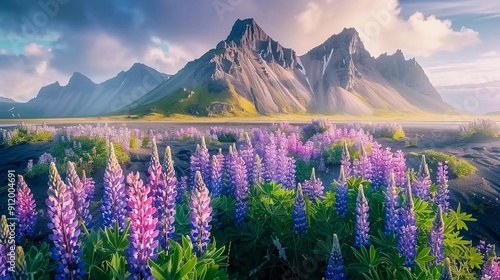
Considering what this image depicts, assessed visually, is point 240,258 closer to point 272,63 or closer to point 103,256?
point 103,256

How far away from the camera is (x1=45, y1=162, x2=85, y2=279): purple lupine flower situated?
7.86ft

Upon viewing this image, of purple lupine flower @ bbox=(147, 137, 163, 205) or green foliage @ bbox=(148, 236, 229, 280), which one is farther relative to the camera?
purple lupine flower @ bbox=(147, 137, 163, 205)

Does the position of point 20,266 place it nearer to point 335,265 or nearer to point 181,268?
point 181,268

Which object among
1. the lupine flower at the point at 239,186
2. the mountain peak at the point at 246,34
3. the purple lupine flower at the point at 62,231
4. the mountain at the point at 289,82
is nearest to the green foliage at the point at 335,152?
the lupine flower at the point at 239,186

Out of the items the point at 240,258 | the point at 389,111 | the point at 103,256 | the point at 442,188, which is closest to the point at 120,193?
the point at 103,256

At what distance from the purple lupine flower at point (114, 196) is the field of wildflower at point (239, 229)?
1cm

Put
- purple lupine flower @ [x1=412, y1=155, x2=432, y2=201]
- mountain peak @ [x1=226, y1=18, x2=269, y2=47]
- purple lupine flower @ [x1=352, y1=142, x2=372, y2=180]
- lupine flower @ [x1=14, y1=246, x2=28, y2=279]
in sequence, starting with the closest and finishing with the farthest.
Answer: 1. lupine flower @ [x1=14, y1=246, x2=28, y2=279]
2. purple lupine flower @ [x1=412, y1=155, x2=432, y2=201]
3. purple lupine flower @ [x1=352, y1=142, x2=372, y2=180]
4. mountain peak @ [x1=226, y1=18, x2=269, y2=47]

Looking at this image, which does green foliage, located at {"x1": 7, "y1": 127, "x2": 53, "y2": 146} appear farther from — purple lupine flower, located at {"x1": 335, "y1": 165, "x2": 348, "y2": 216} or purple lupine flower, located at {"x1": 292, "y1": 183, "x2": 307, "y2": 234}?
purple lupine flower, located at {"x1": 335, "y1": 165, "x2": 348, "y2": 216}

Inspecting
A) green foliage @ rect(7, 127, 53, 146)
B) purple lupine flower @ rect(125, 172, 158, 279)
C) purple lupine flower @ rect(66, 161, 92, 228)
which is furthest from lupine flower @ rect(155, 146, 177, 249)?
green foliage @ rect(7, 127, 53, 146)

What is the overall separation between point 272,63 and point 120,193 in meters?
149

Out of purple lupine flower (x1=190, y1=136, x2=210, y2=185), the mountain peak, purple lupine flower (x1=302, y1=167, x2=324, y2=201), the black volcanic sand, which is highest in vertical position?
the mountain peak

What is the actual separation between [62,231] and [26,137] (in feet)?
48.5

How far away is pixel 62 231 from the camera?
2.43 metres

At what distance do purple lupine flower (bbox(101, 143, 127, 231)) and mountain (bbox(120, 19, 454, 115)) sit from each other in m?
83.2
